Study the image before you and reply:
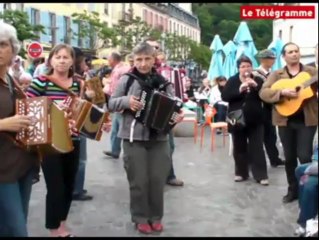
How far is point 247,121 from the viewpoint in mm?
8508

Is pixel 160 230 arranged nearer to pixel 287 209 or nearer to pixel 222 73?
pixel 287 209

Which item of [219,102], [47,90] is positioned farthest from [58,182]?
[219,102]

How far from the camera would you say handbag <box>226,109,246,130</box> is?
8.48 meters

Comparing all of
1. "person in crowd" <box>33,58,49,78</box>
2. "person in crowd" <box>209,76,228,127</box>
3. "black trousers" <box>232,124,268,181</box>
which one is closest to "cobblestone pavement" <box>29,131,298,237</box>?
"black trousers" <box>232,124,268,181</box>

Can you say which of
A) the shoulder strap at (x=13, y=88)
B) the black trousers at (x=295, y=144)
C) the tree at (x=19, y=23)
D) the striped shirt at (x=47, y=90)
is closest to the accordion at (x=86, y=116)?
the striped shirt at (x=47, y=90)

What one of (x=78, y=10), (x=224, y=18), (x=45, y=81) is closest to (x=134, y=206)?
(x=45, y=81)

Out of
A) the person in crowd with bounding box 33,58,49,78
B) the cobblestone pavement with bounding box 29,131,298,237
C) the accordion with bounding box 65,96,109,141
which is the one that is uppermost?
the person in crowd with bounding box 33,58,49,78

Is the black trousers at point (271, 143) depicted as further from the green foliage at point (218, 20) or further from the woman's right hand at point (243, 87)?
the green foliage at point (218, 20)

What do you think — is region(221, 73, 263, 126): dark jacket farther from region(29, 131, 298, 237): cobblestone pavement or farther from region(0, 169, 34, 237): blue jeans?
region(0, 169, 34, 237): blue jeans

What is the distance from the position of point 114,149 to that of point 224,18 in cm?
9324

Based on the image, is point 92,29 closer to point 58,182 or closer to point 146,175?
point 146,175

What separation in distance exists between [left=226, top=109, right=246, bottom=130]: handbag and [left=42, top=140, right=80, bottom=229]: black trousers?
3034mm

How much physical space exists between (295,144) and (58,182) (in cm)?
275

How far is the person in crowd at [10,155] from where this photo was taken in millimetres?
4125
